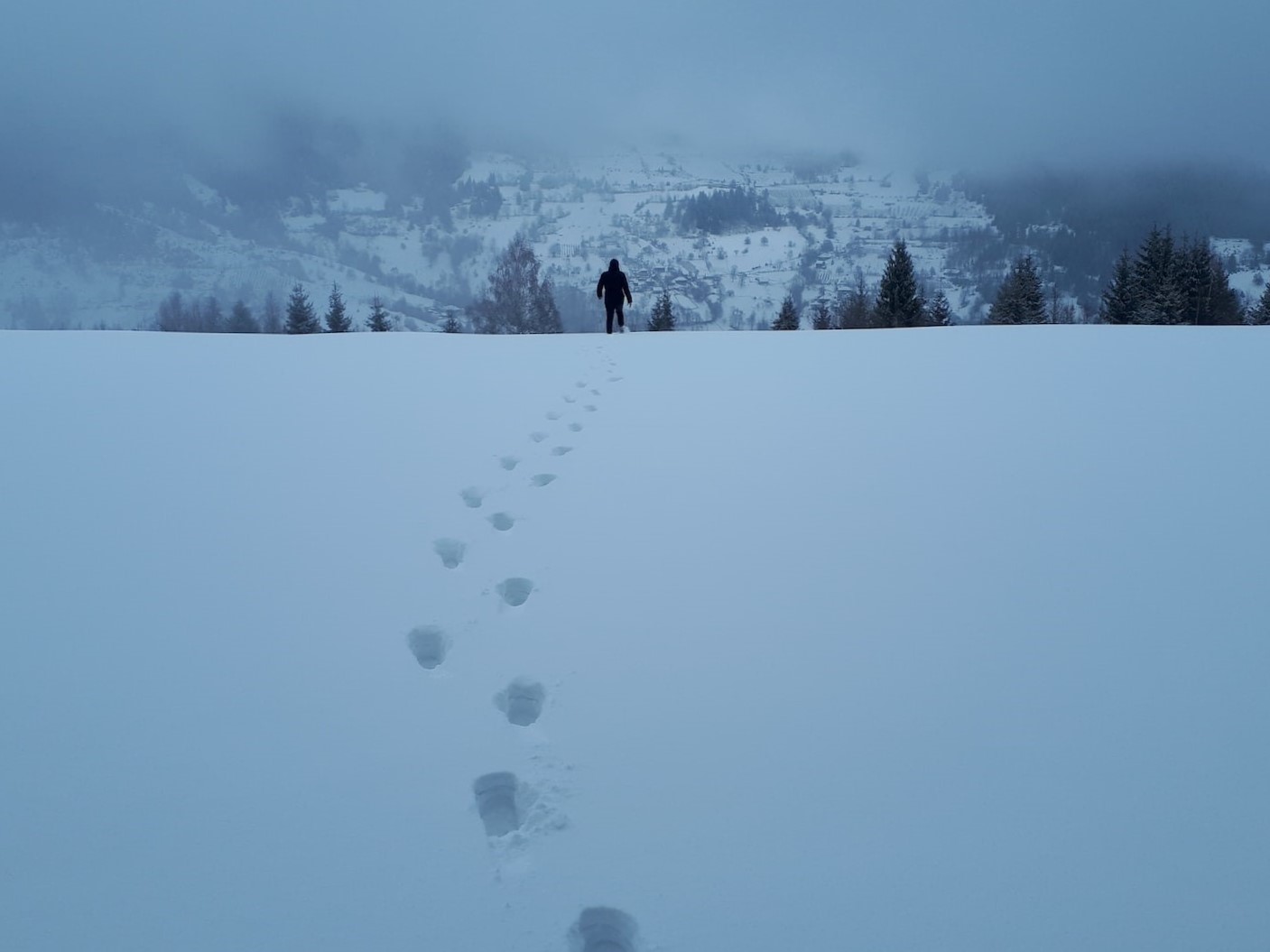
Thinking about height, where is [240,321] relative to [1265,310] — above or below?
above

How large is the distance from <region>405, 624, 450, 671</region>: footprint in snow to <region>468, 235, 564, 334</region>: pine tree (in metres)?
41.1

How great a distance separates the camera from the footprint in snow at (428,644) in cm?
265

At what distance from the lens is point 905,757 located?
6.95 ft

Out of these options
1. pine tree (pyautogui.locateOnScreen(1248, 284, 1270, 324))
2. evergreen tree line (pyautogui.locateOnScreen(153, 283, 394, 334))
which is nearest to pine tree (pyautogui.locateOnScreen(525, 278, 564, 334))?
evergreen tree line (pyautogui.locateOnScreen(153, 283, 394, 334))

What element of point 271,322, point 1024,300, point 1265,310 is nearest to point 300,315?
point 271,322

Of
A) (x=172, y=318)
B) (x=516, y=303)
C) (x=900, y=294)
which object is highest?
(x=172, y=318)

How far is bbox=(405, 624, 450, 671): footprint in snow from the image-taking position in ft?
8.68

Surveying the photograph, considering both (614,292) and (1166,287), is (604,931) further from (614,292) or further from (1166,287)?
(1166,287)

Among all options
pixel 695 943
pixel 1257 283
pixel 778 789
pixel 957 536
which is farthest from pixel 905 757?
pixel 1257 283

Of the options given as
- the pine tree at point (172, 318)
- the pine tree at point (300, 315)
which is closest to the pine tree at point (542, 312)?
the pine tree at point (300, 315)

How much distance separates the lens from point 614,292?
12.7m

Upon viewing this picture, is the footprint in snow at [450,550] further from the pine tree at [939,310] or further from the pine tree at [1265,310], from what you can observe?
the pine tree at [1265,310]

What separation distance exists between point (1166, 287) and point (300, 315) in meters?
43.1

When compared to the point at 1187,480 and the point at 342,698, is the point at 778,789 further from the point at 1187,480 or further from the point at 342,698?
the point at 1187,480
